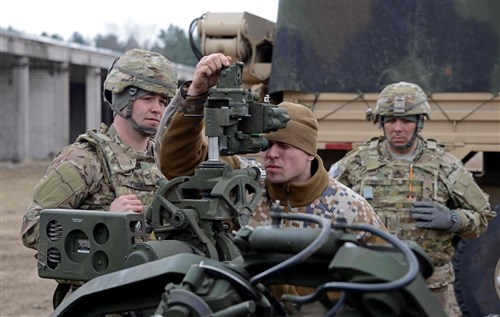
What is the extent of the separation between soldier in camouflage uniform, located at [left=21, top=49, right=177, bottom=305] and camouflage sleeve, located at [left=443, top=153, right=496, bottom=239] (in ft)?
8.13

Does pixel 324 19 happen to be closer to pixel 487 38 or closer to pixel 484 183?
pixel 487 38

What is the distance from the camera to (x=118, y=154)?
4727mm

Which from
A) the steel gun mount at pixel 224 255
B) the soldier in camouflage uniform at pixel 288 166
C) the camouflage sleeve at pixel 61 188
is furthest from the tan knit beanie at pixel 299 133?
the camouflage sleeve at pixel 61 188

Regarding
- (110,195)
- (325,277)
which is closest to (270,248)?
(325,277)

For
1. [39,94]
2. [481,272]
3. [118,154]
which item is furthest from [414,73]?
[39,94]

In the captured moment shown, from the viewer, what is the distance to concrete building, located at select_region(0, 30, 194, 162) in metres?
30.6

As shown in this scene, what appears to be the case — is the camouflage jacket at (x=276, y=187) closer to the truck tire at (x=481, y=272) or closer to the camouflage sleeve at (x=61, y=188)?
the camouflage sleeve at (x=61, y=188)

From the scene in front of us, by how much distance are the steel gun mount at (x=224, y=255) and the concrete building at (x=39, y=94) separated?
2729 centimetres

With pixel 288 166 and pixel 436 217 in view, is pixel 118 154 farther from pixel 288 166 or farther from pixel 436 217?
pixel 436 217

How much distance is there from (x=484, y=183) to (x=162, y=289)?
242 inches

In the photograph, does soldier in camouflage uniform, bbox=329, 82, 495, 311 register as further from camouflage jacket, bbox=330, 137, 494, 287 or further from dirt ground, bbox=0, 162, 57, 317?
dirt ground, bbox=0, 162, 57, 317

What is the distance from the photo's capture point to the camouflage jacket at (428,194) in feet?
21.7

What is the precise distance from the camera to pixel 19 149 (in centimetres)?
3122

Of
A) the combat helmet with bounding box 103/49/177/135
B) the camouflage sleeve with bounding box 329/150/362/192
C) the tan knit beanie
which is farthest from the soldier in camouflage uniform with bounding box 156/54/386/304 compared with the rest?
the camouflage sleeve with bounding box 329/150/362/192
